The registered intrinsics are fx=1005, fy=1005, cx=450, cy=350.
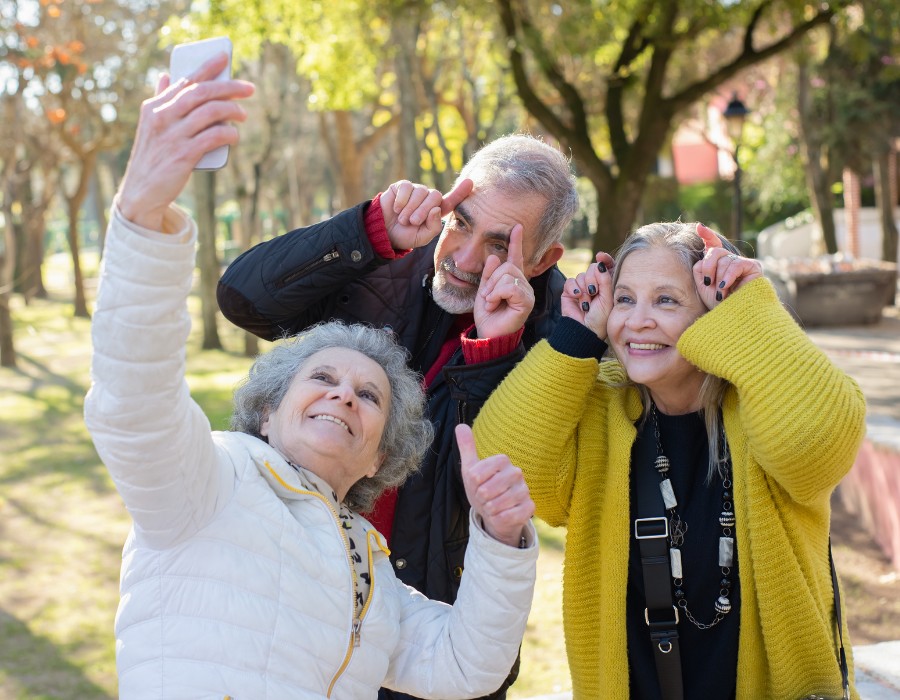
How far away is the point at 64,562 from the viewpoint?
7.13 m

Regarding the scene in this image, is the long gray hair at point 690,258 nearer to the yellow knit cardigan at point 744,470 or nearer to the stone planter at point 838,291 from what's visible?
the yellow knit cardigan at point 744,470

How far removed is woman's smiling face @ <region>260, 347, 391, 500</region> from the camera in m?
2.30

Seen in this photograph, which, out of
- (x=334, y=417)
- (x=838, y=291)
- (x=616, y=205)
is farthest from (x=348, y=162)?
(x=334, y=417)

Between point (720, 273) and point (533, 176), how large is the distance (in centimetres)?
74

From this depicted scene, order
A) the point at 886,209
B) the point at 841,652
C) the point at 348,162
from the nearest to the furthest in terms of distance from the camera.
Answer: the point at 841,652 → the point at 348,162 → the point at 886,209

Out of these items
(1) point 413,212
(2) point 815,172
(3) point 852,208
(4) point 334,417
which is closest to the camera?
(4) point 334,417

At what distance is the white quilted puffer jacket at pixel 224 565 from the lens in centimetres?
177

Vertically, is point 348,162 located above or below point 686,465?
above

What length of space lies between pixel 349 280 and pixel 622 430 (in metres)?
0.94

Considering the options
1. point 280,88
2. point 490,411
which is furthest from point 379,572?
point 280,88

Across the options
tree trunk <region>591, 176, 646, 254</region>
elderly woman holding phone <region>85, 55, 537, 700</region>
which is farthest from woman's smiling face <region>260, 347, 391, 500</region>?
tree trunk <region>591, 176, 646, 254</region>

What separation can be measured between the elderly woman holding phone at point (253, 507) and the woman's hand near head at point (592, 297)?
0.55m

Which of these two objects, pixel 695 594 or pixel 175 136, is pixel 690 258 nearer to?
pixel 695 594

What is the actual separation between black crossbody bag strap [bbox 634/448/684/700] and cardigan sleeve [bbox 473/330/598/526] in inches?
10.5
